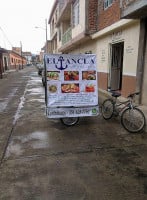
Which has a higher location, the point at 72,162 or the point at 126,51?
the point at 126,51

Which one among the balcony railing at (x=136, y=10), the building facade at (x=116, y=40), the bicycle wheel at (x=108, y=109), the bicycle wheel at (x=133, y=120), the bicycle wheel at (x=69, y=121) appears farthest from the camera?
the building facade at (x=116, y=40)

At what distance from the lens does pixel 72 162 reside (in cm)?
407

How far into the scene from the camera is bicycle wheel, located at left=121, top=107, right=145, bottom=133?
564 cm

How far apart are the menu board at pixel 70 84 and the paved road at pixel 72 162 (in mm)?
579

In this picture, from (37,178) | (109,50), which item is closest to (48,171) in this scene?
(37,178)

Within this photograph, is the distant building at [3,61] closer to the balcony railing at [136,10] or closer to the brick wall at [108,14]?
the brick wall at [108,14]

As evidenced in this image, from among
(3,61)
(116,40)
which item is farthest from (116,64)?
(3,61)

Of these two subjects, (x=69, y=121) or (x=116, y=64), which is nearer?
(x=69, y=121)

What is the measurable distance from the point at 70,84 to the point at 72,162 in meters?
2.55

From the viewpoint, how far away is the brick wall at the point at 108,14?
946cm

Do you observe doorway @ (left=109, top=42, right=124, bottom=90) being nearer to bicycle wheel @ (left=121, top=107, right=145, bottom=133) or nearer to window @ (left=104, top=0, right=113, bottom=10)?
window @ (left=104, top=0, right=113, bottom=10)

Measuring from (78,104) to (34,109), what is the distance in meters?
3.02

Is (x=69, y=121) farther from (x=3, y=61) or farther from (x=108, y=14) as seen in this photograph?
(x=3, y=61)

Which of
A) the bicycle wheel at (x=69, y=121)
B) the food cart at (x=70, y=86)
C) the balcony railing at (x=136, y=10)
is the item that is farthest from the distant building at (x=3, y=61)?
the food cart at (x=70, y=86)
